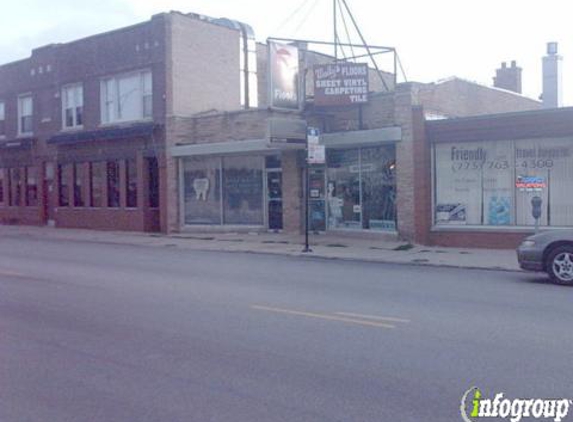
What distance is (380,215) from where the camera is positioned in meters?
22.5

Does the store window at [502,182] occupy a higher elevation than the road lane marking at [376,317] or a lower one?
higher

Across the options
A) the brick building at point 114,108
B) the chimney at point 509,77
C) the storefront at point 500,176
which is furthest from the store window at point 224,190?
the chimney at point 509,77

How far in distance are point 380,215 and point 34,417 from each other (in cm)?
1728

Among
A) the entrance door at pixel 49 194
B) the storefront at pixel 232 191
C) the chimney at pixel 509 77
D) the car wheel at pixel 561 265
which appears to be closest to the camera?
the car wheel at pixel 561 265

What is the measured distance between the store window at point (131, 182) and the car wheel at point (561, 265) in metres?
18.8

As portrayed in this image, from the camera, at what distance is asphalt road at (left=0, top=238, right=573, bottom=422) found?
6145 mm

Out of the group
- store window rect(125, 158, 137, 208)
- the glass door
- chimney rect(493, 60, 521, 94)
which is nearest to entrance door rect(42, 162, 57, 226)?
store window rect(125, 158, 137, 208)

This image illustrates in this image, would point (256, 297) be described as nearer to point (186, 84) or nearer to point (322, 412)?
point (322, 412)

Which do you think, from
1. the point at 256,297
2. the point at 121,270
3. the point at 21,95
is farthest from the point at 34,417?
the point at 21,95

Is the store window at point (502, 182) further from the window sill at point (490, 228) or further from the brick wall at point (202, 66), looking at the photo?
the brick wall at point (202, 66)

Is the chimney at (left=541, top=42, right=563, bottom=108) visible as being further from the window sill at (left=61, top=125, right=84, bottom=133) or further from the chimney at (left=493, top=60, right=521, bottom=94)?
the window sill at (left=61, top=125, right=84, bottom=133)

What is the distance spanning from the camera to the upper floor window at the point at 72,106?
103 ft

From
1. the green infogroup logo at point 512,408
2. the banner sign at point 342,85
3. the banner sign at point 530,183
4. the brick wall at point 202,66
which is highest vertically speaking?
the brick wall at point 202,66

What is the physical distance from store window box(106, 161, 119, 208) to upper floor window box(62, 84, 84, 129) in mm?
2778
